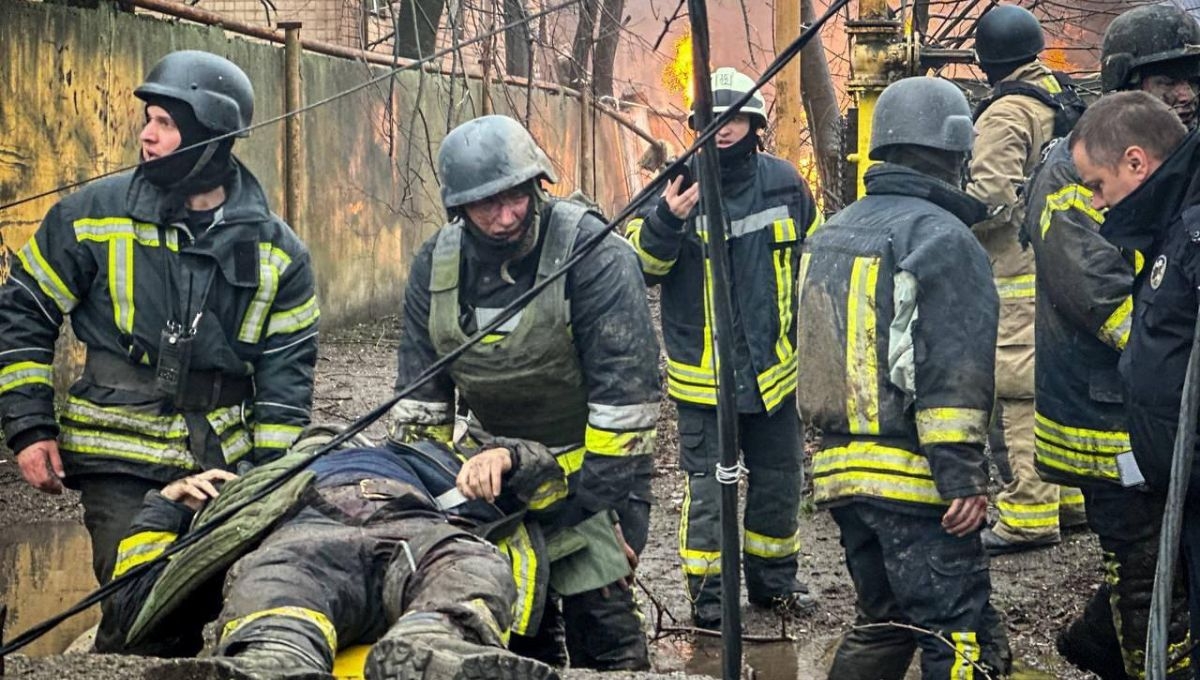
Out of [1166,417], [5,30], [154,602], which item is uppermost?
[5,30]

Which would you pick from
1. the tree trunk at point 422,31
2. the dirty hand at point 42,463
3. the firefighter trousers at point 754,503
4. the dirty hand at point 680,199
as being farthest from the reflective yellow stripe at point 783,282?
the tree trunk at point 422,31

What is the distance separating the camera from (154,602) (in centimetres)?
427

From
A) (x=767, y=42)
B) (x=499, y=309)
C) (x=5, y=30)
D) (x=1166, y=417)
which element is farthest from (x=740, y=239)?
(x=767, y=42)

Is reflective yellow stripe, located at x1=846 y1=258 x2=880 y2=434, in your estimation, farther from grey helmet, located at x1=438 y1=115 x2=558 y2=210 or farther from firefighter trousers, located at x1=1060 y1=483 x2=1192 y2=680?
grey helmet, located at x1=438 y1=115 x2=558 y2=210

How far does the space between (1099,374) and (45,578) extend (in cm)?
434

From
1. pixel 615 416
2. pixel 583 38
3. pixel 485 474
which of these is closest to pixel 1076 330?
pixel 615 416

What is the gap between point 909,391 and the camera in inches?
190

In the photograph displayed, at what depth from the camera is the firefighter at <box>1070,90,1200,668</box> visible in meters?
3.89

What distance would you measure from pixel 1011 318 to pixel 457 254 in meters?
3.13

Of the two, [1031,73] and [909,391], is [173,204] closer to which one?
[909,391]

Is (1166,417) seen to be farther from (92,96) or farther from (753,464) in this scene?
(92,96)

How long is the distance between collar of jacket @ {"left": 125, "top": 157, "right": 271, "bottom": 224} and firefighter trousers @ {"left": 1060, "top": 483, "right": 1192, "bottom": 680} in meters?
2.80

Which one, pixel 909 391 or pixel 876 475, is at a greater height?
pixel 909 391

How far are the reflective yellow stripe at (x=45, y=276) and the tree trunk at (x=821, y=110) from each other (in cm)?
563
